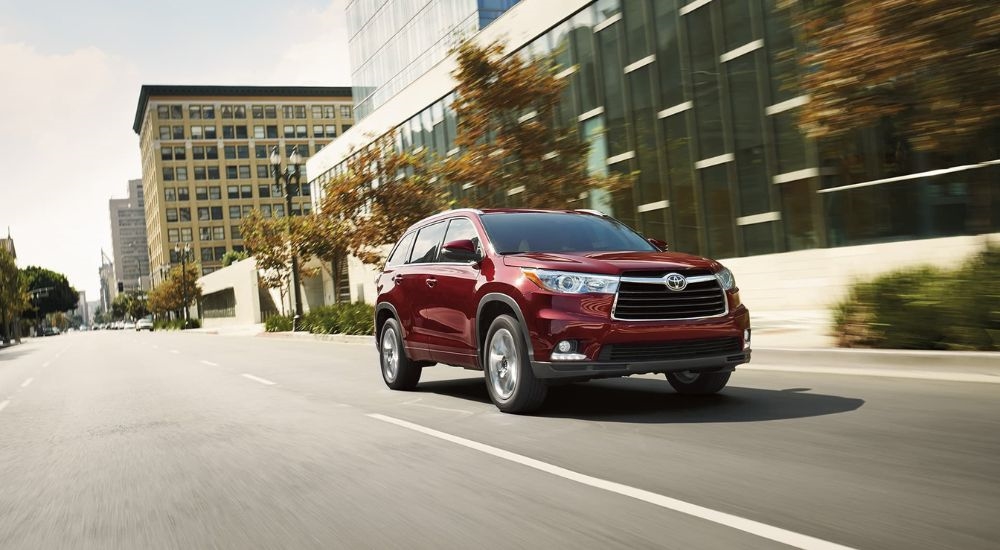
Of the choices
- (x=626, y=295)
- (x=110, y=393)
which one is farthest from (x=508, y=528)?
(x=110, y=393)

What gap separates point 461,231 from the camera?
30.2 ft

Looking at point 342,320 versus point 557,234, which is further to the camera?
point 342,320

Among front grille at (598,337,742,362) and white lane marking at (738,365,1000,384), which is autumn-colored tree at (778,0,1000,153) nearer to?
white lane marking at (738,365,1000,384)

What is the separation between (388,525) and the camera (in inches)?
177

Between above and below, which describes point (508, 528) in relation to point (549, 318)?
below

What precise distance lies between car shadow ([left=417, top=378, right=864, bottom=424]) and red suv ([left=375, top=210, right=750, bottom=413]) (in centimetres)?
32

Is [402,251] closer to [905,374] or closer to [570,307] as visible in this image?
[570,307]

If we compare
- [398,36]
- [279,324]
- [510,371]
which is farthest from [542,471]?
[398,36]

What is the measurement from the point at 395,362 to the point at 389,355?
312 millimetres

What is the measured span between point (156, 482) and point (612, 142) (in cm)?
2160

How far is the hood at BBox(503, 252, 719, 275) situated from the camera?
284 inches

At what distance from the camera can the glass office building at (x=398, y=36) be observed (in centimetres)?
4022

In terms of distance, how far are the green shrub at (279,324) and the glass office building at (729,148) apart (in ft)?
61.4

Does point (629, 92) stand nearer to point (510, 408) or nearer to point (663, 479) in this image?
point (510, 408)
